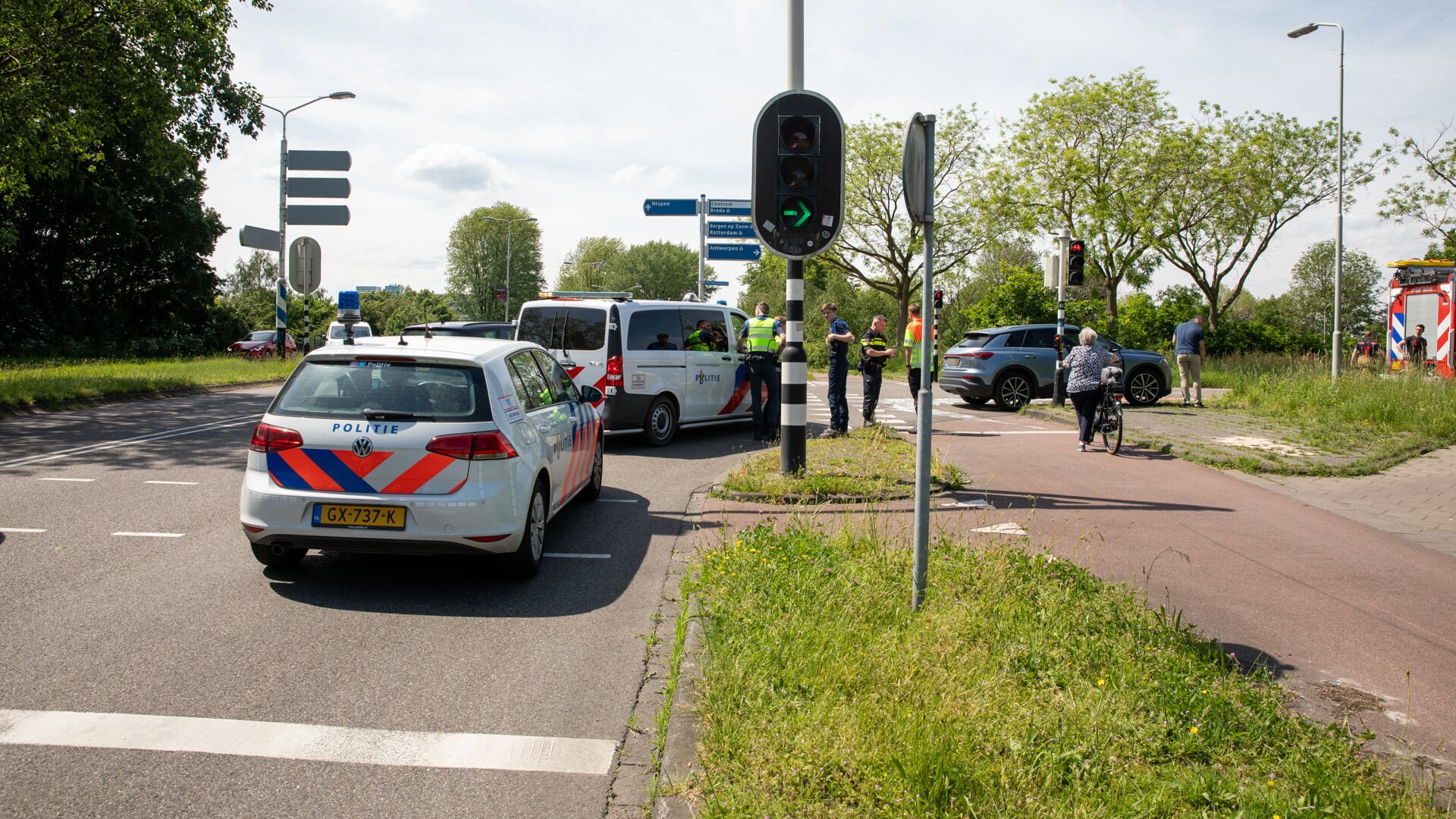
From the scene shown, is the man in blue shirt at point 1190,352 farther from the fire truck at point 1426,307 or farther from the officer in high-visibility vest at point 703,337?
the officer in high-visibility vest at point 703,337

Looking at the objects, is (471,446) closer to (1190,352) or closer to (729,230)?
(1190,352)

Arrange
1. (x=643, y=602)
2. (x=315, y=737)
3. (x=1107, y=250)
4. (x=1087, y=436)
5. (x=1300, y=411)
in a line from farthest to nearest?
(x=1107, y=250)
(x=1300, y=411)
(x=1087, y=436)
(x=643, y=602)
(x=315, y=737)

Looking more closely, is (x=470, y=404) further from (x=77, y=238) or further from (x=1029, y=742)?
(x=77, y=238)

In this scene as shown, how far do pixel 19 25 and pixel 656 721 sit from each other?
58.6ft

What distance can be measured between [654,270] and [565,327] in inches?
2875

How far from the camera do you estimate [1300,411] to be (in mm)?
15367

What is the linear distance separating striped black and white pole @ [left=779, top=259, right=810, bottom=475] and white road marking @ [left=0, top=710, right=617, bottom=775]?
542 centimetres

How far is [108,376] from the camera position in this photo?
19.5 m

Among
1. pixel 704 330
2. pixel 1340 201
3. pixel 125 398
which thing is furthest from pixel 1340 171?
pixel 125 398

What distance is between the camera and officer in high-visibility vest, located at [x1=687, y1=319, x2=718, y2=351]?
12.9 m

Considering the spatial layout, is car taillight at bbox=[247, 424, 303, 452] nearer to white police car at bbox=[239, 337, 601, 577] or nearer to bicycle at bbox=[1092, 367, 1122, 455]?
white police car at bbox=[239, 337, 601, 577]

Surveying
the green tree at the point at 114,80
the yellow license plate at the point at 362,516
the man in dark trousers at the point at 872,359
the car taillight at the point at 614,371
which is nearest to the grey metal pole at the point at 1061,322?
the man in dark trousers at the point at 872,359

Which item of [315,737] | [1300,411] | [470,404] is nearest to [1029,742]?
[315,737]

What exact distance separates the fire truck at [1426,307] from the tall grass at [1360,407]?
4.08 m
